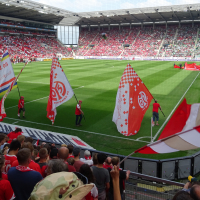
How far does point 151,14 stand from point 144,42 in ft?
37.2

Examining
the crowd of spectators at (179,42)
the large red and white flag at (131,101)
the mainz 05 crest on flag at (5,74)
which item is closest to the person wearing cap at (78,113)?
the large red and white flag at (131,101)

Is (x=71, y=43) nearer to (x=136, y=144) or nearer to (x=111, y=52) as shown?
(x=111, y=52)

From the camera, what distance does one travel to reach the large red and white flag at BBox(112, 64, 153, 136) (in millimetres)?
9922

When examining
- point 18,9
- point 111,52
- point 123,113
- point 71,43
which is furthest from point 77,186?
point 71,43

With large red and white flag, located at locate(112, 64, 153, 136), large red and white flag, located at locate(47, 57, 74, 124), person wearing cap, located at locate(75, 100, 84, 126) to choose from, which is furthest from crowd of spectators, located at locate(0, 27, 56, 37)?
large red and white flag, located at locate(112, 64, 153, 136)

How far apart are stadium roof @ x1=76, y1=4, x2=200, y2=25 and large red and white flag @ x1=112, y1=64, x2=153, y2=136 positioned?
54.9 metres

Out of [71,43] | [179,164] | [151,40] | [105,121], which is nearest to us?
[179,164]

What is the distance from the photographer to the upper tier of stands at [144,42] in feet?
221

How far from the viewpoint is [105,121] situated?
13094 mm

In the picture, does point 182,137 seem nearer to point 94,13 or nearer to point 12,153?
point 12,153

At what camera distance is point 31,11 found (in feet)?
197

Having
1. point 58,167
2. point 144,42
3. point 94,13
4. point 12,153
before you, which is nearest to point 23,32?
point 94,13

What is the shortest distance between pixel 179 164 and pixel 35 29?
3028 inches

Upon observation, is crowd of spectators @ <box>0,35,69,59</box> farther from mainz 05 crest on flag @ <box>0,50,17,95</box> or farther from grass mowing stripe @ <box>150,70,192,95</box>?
mainz 05 crest on flag @ <box>0,50,17,95</box>
